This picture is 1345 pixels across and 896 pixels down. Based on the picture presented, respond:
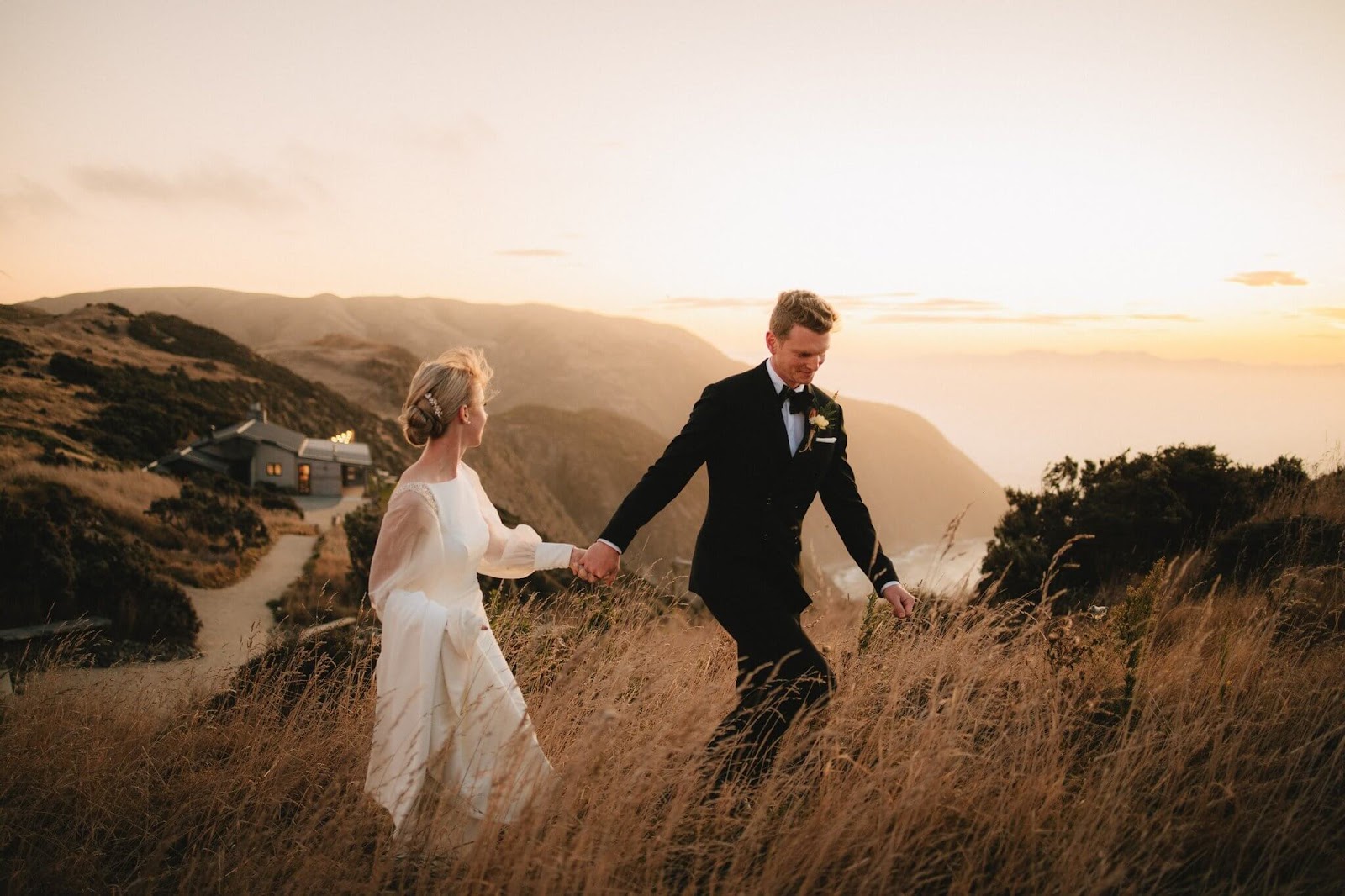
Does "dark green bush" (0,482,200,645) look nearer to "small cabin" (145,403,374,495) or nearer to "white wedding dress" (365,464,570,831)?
"white wedding dress" (365,464,570,831)

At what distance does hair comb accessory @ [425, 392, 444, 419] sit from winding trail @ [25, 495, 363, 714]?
5.30 feet

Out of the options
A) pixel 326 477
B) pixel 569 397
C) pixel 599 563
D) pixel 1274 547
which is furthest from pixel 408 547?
pixel 569 397

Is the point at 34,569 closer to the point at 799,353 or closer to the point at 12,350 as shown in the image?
the point at 799,353

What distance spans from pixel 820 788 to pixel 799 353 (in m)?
1.73

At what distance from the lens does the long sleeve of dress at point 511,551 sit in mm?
3537

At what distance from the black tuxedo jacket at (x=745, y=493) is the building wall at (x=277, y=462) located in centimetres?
3886

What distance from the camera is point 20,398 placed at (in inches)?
1368

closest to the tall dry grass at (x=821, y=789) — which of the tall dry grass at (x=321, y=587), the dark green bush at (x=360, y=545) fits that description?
the tall dry grass at (x=321, y=587)

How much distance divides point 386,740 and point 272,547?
2565cm

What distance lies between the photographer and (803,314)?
344cm

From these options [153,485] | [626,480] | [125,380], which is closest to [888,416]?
[626,480]

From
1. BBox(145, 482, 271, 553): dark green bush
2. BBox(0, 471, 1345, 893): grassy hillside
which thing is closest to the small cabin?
BBox(145, 482, 271, 553): dark green bush

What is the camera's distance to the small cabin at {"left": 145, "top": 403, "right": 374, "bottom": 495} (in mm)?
37156

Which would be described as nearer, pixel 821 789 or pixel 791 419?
pixel 821 789
